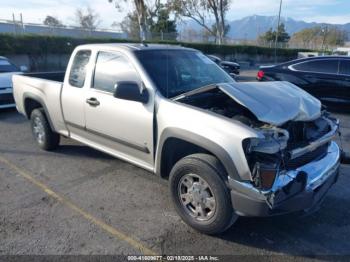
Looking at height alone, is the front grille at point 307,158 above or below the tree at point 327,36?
below

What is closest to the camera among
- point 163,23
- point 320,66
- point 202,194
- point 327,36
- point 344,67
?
point 202,194

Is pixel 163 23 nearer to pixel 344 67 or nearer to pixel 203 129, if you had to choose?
pixel 344 67

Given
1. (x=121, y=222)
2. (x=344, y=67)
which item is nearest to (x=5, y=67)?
(x=121, y=222)

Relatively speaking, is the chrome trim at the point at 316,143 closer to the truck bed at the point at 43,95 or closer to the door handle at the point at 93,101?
the door handle at the point at 93,101

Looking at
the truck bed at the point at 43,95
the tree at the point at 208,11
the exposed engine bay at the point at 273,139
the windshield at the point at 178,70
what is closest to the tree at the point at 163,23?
the tree at the point at 208,11

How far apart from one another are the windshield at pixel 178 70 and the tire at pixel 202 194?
94 cm

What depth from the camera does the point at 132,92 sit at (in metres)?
3.56

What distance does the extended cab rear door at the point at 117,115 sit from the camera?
377cm

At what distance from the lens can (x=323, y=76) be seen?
8617 millimetres

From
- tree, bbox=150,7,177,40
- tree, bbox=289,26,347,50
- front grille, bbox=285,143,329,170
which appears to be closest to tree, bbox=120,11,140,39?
tree, bbox=150,7,177,40

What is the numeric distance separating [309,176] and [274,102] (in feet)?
2.66

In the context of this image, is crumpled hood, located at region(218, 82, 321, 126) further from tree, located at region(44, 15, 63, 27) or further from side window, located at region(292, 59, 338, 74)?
tree, located at region(44, 15, 63, 27)

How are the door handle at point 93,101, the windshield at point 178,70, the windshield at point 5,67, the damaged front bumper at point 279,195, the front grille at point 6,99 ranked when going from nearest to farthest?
the damaged front bumper at point 279,195
the windshield at point 178,70
the door handle at point 93,101
the front grille at point 6,99
the windshield at point 5,67

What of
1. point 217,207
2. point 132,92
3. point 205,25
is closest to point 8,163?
point 132,92
